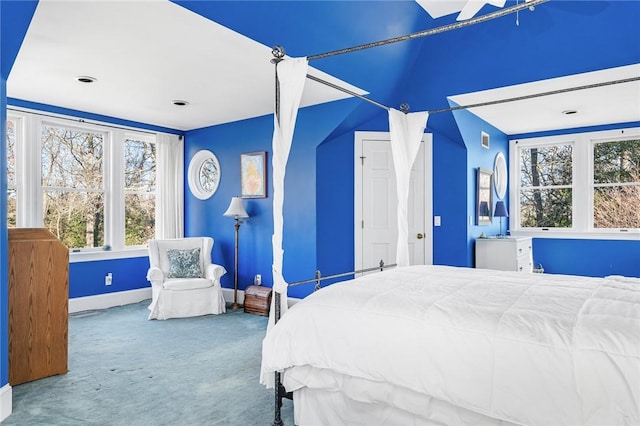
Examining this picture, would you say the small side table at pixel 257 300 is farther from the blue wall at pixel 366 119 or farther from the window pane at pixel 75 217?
the window pane at pixel 75 217

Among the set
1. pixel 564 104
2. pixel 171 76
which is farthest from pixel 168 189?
pixel 564 104

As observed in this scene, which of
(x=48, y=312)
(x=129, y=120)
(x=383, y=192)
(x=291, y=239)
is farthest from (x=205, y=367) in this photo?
(x=129, y=120)

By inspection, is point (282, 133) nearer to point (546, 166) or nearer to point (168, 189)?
point (168, 189)

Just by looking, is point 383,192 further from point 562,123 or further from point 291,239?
point 562,123

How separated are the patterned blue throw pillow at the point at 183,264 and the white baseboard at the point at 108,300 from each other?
0.88 metres

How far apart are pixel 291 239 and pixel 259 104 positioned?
1619mm

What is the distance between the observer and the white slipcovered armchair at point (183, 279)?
15.9 ft

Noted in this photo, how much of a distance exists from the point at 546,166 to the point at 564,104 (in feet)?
5.59

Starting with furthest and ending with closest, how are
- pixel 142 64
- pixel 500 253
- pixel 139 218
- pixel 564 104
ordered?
1. pixel 139 218
2. pixel 500 253
3. pixel 564 104
4. pixel 142 64

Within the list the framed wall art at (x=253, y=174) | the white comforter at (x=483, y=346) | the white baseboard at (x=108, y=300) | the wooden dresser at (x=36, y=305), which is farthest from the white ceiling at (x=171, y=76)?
the white baseboard at (x=108, y=300)

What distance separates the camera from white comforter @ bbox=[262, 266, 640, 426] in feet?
5.08

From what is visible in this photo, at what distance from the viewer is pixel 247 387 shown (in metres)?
2.91

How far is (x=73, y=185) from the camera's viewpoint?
5.27 m

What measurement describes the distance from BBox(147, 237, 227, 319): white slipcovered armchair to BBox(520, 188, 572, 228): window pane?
463 cm
